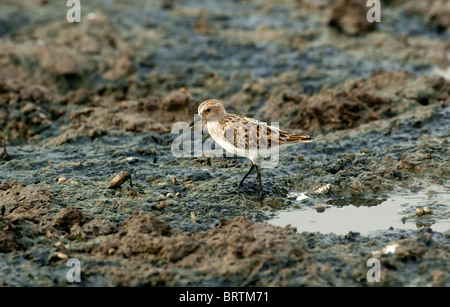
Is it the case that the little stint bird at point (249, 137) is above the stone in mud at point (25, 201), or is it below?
above

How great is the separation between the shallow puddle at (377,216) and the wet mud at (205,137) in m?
0.03

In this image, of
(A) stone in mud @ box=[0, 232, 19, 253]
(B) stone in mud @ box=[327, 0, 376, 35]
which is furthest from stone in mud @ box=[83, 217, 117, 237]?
(B) stone in mud @ box=[327, 0, 376, 35]

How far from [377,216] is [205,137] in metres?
3.24

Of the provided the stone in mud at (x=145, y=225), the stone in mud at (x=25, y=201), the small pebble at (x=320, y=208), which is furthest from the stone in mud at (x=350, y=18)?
the stone in mud at (x=145, y=225)

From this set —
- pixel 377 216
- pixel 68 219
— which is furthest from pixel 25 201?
pixel 377 216

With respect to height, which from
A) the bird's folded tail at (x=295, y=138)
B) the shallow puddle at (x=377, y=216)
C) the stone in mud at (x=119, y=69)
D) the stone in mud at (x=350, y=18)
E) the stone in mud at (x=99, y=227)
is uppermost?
the stone in mud at (x=350, y=18)

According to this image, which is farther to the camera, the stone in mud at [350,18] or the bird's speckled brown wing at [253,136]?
the stone in mud at [350,18]

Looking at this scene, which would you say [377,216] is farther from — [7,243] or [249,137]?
[7,243]

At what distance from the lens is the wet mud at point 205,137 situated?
573 cm

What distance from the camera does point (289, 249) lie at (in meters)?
5.75

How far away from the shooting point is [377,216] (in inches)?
280

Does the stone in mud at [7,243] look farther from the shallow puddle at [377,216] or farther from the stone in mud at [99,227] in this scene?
the shallow puddle at [377,216]

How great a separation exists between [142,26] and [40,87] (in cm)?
366
